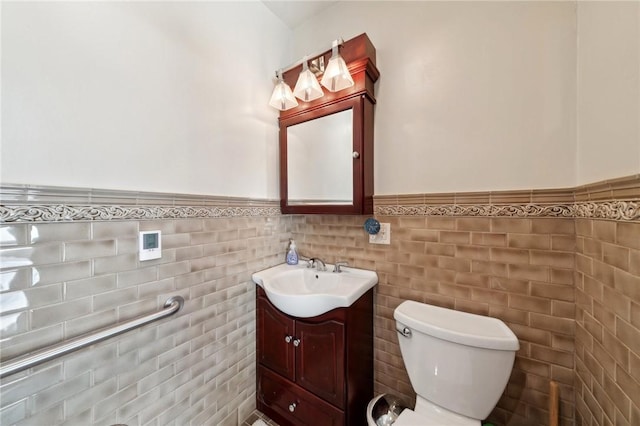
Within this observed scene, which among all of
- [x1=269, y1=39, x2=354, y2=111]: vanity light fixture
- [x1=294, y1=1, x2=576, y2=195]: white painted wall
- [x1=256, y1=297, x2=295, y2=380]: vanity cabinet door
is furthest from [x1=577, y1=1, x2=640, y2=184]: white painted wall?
[x1=256, y1=297, x2=295, y2=380]: vanity cabinet door

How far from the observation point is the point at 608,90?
71cm

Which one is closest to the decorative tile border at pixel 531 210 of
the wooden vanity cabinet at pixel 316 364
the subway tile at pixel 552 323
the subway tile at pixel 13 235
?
the subway tile at pixel 552 323

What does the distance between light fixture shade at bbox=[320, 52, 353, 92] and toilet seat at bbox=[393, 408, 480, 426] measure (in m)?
1.62

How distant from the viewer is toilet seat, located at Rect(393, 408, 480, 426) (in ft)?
2.92

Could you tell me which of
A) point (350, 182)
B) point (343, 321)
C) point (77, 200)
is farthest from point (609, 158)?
point (77, 200)

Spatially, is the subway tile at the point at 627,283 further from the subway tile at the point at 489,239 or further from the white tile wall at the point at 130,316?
the white tile wall at the point at 130,316

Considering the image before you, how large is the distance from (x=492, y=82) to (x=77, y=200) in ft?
5.79

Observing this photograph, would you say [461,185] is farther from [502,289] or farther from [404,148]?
[502,289]

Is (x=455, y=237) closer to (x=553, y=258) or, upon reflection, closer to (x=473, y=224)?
(x=473, y=224)

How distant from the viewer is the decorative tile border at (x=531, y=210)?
24.8 inches

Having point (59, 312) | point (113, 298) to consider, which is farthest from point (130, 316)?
point (59, 312)

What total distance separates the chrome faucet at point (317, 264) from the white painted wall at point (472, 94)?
1.98 feet

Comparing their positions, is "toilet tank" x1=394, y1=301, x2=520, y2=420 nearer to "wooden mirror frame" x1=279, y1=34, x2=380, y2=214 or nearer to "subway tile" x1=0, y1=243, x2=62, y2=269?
"wooden mirror frame" x1=279, y1=34, x2=380, y2=214

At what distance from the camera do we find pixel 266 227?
4.98 feet
